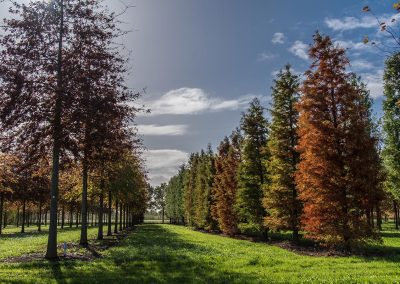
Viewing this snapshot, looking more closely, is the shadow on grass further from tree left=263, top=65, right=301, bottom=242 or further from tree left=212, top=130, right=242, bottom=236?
tree left=212, top=130, right=242, bottom=236

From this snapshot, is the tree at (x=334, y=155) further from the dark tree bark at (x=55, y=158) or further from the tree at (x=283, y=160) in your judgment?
the dark tree bark at (x=55, y=158)

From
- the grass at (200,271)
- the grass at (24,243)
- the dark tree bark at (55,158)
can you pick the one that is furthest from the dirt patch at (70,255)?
the grass at (200,271)

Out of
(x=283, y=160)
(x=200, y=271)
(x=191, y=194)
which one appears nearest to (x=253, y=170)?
(x=283, y=160)

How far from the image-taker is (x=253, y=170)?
1686 inches

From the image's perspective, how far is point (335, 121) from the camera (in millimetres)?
25359

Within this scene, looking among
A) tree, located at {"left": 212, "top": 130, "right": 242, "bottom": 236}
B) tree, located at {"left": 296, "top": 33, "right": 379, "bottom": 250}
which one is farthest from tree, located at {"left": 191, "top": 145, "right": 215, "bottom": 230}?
tree, located at {"left": 296, "top": 33, "right": 379, "bottom": 250}

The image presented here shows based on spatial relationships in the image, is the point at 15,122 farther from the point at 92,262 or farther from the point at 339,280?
the point at 339,280

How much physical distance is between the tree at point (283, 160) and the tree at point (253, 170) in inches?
186

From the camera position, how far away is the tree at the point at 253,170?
41.4m

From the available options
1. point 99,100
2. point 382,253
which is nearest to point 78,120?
point 99,100

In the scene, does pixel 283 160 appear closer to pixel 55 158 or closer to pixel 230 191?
pixel 230 191

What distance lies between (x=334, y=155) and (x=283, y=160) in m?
10.8

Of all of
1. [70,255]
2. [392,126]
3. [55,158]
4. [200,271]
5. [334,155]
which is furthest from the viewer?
[392,126]

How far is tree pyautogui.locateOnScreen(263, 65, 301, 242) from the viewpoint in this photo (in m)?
34.1
